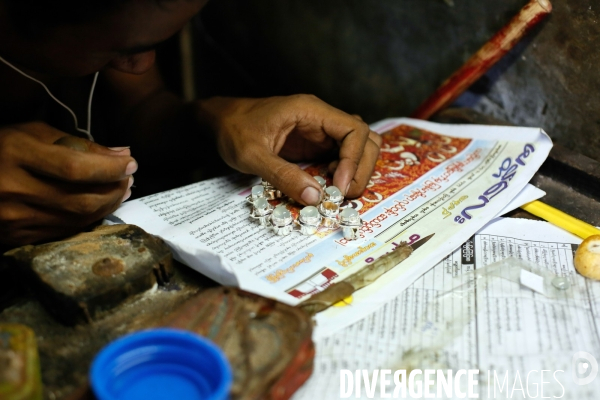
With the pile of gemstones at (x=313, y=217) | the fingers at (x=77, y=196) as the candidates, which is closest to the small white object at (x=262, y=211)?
the pile of gemstones at (x=313, y=217)

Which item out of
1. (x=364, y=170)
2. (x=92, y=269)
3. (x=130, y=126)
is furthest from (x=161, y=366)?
(x=130, y=126)

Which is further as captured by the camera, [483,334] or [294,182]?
[294,182]

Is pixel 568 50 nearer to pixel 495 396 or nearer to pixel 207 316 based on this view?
pixel 495 396

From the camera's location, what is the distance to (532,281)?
2.46 ft

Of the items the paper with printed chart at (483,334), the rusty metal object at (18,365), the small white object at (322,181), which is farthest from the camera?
the small white object at (322,181)

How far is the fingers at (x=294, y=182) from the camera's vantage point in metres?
0.85

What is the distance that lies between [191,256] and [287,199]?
9.5 inches

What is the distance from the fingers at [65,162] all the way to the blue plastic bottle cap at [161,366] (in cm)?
27

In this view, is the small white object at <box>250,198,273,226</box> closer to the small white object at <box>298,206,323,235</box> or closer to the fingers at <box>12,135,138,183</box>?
the small white object at <box>298,206,323,235</box>

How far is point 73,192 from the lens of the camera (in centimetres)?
73

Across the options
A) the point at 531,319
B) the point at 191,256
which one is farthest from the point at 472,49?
the point at 191,256

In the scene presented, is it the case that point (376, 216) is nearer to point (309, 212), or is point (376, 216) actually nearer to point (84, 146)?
point (309, 212)

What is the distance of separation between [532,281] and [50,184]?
678 mm

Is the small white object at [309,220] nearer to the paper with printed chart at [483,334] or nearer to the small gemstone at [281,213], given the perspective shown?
the small gemstone at [281,213]
